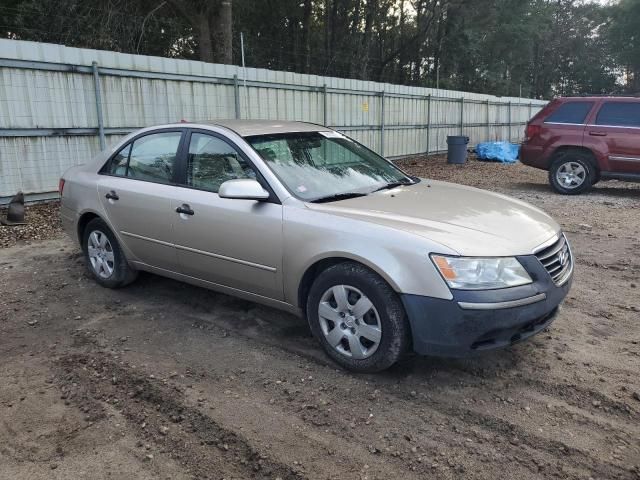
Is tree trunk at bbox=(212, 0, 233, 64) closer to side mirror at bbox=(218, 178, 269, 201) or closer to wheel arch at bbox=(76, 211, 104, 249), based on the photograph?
wheel arch at bbox=(76, 211, 104, 249)

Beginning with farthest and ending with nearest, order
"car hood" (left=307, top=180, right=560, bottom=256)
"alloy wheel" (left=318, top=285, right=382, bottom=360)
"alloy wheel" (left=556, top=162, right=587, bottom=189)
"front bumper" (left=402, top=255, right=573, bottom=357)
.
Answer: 1. "alloy wheel" (left=556, top=162, right=587, bottom=189)
2. "alloy wheel" (left=318, top=285, right=382, bottom=360)
3. "car hood" (left=307, top=180, right=560, bottom=256)
4. "front bumper" (left=402, top=255, right=573, bottom=357)

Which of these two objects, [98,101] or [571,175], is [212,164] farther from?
[571,175]

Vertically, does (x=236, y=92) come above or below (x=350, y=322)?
above

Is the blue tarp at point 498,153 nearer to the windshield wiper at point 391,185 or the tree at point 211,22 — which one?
the tree at point 211,22

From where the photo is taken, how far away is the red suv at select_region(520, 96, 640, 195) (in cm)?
959

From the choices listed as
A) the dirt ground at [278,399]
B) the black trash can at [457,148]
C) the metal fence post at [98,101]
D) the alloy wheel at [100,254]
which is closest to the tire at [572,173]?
the black trash can at [457,148]

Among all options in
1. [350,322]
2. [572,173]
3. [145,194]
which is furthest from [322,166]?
[572,173]

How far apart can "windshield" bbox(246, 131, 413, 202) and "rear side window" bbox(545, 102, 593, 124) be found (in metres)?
6.95

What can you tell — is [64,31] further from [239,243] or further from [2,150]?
[239,243]

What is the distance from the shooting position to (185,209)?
4.13m

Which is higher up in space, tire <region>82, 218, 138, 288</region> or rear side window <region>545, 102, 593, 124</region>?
rear side window <region>545, 102, 593, 124</region>

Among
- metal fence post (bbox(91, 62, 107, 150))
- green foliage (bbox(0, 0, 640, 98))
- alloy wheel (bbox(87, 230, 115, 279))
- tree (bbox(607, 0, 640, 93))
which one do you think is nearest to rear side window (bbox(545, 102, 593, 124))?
metal fence post (bbox(91, 62, 107, 150))

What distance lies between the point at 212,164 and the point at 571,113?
8.36 metres

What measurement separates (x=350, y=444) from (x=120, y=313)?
2607 millimetres
